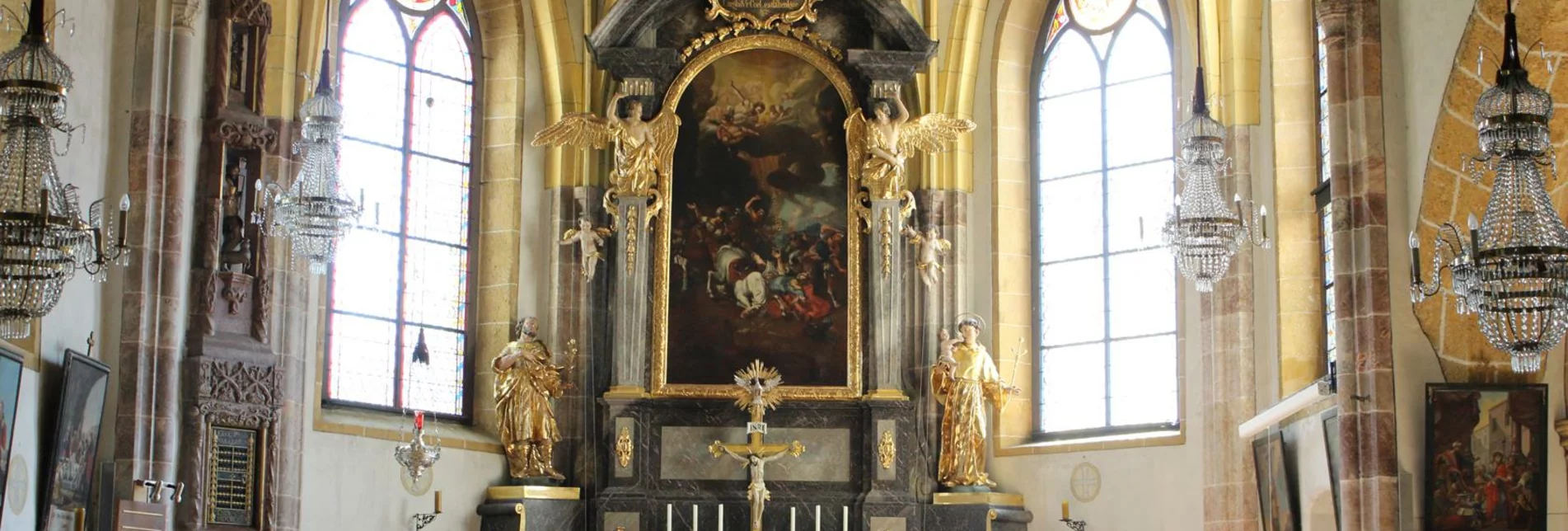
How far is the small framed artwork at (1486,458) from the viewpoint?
540 inches

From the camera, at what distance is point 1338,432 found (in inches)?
571

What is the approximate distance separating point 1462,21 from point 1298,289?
3901 millimetres

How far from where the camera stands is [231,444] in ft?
54.6

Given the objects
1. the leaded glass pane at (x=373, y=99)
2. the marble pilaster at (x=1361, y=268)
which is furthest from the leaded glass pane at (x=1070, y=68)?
the leaded glass pane at (x=373, y=99)

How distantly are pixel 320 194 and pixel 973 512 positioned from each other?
705 centimetres

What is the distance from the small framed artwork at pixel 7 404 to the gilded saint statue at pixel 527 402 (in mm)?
6219

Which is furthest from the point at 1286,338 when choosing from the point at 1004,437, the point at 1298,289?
the point at 1004,437

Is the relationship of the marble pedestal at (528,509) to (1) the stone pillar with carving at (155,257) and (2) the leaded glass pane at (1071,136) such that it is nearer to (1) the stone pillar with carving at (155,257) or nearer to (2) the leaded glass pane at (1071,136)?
(1) the stone pillar with carving at (155,257)

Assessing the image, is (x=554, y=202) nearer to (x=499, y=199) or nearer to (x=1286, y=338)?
(x=499, y=199)

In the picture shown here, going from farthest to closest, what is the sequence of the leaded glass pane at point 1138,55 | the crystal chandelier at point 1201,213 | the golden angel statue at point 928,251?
1. the leaded glass pane at point 1138,55
2. the golden angel statue at point 928,251
3. the crystal chandelier at point 1201,213

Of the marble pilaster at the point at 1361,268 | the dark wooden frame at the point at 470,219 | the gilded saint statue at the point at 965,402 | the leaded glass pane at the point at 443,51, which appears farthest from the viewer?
the leaded glass pane at the point at 443,51

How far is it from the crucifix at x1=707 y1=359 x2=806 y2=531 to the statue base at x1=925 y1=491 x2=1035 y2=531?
1376 millimetres

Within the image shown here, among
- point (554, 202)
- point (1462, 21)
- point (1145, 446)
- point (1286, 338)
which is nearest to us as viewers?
point (1462, 21)

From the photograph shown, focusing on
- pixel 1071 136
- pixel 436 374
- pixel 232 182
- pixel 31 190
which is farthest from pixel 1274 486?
pixel 31 190
